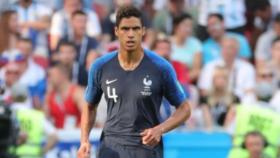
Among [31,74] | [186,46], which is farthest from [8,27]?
[186,46]

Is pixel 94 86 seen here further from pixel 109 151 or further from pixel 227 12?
pixel 227 12

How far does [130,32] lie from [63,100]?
600cm

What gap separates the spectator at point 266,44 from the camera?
1415 cm

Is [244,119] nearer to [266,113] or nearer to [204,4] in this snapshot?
[266,113]

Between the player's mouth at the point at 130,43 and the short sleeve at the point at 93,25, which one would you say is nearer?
the player's mouth at the point at 130,43

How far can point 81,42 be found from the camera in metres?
14.1

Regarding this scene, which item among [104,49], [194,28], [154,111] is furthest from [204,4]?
[154,111]

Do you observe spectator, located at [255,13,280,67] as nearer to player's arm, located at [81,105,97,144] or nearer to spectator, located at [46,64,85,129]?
spectator, located at [46,64,85,129]

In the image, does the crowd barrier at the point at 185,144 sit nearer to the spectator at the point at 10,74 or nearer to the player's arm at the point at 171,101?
the spectator at the point at 10,74

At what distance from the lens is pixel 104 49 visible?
14.0 meters

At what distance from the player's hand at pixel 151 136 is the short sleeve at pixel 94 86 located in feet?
2.01

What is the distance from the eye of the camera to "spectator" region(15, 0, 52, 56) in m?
14.1

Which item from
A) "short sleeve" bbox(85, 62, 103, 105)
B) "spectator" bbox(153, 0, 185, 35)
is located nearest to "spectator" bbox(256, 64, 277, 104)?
"spectator" bbox(153, 0, 185, 35)

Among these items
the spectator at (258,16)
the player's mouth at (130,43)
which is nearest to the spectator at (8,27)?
the spectator at (258,16)
